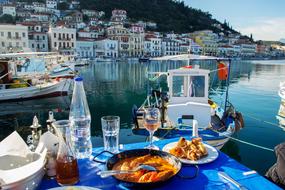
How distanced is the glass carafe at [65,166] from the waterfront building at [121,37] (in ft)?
237

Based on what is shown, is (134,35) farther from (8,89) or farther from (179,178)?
(179,178)

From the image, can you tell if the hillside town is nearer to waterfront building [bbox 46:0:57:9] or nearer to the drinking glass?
waterfront building [bbox 46:0:57:9]

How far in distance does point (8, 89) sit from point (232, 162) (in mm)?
15607

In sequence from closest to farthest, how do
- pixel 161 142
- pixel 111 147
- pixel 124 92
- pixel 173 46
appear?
pixel 111 147, pixel 161 142, pixel 124 92, pixel 173 46

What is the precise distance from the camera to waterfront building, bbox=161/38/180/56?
259ft

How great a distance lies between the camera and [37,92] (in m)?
15.4

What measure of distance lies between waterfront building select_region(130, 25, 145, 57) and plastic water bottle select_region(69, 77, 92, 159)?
73.2m

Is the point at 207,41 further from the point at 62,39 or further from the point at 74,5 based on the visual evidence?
the point at 74,5

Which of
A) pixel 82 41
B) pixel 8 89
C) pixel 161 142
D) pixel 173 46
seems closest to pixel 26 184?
pixel 161 142

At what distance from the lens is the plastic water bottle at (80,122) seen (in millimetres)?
1725

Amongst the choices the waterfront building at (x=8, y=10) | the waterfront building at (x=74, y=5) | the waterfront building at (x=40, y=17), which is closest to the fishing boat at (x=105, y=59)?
the waterfront building at (x=40, y=17)

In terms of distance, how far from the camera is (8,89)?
14406 mm

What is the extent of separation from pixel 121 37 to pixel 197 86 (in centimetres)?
6880

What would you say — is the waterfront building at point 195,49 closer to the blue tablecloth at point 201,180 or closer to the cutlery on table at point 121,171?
the blue tablecloth at point 201,180
